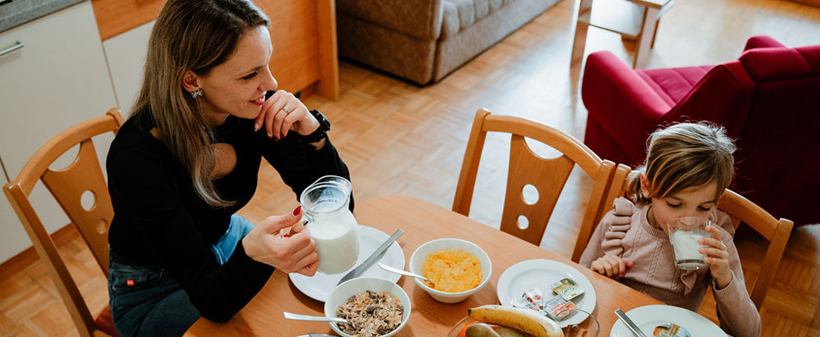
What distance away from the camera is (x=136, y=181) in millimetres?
1253

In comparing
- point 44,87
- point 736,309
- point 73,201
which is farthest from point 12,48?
point 736,309

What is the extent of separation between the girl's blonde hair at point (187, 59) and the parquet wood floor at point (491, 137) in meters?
1.19

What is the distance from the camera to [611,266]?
4.53 ft

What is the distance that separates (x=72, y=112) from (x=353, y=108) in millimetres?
1404

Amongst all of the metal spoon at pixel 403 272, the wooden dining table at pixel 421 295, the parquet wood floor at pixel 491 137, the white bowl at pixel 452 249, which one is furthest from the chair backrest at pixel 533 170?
the parquet wood floor at pixel 491 137

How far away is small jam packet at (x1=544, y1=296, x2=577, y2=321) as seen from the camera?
120 cm

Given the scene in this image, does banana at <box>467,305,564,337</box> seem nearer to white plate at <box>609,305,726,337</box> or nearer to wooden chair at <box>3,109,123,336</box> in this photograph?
white plate at <box>609,305,726,337</box>

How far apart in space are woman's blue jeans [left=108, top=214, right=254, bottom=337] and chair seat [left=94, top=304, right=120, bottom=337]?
0.08 m

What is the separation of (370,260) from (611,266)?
Answer: 0.52 metres

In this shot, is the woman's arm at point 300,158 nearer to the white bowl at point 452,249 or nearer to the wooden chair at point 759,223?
the white bowl at point 452,249

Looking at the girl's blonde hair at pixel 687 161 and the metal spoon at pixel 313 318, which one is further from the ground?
the girl's blonde hair at pixel 687 161

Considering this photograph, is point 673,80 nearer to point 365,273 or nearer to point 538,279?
point 538,279

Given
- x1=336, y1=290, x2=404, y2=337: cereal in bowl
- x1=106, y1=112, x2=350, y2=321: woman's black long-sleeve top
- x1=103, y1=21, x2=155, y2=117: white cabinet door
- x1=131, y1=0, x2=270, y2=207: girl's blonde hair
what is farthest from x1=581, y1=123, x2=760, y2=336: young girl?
x1=103, y1=21, x2=155, y2=117: white cabinet door

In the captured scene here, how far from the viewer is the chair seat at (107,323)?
1.52 m
